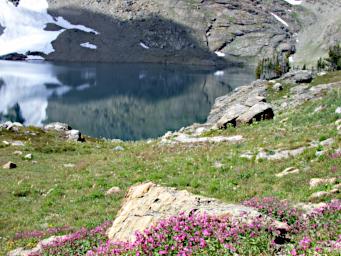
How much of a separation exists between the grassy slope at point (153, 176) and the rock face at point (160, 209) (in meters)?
3.69

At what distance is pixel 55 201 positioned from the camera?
20781 millimetres

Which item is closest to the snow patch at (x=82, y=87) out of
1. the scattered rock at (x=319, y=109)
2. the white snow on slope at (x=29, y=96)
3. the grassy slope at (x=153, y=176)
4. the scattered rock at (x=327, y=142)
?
the white snow on slope at (x=29, y=96)

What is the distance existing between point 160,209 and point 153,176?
474 inches

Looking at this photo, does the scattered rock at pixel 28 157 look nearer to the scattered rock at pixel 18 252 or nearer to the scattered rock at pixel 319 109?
the scattered rock at pixel 18 252

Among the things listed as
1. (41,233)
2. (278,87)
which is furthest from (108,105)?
(41,233)

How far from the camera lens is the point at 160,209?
10750 mm

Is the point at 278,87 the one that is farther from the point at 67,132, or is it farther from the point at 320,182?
the point at 320,182

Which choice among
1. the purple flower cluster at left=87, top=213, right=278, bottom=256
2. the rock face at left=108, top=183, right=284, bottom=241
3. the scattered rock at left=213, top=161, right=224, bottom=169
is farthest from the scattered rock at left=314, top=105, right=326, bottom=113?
the purple flower cluster at left=87, top=213, right=278, bottom=256

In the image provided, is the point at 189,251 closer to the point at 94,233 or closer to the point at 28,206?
the point at 94,233

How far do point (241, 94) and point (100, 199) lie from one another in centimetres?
7550

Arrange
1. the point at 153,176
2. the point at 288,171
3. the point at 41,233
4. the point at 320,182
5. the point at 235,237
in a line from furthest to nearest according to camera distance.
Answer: the point at 153,176
the point at 288,171
the point at 320,182
the point at 41,233
the point at 235,237

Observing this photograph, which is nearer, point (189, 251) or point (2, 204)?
point (189, 251)

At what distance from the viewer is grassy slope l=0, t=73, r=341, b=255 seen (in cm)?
1677

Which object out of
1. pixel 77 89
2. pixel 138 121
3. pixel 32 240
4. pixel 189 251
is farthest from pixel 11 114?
pixel 189 251
